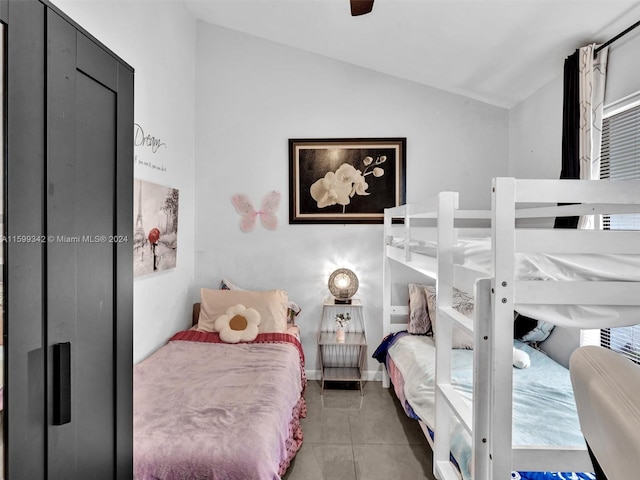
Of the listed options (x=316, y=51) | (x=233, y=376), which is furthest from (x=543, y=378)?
(x=316, y=51)

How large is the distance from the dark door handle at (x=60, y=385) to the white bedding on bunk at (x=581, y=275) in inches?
52.8

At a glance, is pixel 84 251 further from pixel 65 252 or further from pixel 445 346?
pixel 445 346

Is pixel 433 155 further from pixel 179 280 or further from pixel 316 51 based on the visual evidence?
pixel 179 280

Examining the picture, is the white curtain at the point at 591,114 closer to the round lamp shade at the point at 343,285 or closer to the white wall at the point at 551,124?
the white wall at the point at 551,124

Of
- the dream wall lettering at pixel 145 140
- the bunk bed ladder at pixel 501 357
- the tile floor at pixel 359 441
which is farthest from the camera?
the dream wall lettering at pixel 145 140

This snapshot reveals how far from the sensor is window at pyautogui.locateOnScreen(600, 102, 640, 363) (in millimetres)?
2145

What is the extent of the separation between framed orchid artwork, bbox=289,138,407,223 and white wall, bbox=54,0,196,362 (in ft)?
3.23

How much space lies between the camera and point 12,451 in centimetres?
79

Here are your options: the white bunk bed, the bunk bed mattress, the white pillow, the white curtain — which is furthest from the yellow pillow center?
the white curtain

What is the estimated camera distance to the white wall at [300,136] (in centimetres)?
361

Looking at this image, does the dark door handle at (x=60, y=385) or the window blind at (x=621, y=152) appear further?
the window blind at (x=621, y=152)

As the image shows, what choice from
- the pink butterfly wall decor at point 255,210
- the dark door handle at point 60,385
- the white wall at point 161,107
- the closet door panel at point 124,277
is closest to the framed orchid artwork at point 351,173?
the pink butterfly wall decor at point 255,210

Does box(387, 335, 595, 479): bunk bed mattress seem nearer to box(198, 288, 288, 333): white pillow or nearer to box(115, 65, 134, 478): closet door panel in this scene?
box(198, 288, 288, 333): white pillow

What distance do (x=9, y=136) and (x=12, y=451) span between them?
2.12 feet
